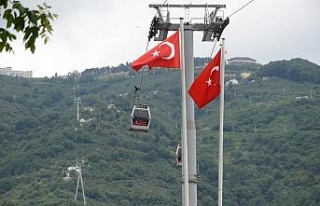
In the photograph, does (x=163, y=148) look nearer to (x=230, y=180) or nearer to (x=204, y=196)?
(x=230, y=180)

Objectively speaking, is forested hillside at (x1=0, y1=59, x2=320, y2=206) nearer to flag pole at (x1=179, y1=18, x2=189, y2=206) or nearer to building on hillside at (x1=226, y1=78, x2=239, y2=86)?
building on hillside at (x1=226, y1=78, x2=239, y2=86)

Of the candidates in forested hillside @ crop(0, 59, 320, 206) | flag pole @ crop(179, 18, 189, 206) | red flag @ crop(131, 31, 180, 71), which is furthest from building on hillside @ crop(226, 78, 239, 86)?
flag pole @ crop(179, 18, 189, 206)

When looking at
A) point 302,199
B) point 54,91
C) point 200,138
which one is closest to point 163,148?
point 200,138

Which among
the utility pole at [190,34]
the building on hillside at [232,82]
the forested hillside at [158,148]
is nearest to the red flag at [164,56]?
the utility pole at [190,34]

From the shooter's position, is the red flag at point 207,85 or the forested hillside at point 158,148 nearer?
the red flag at point 207,85

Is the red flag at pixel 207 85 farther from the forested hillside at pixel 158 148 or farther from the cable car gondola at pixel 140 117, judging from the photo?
the forested hillside at pixel 158 148

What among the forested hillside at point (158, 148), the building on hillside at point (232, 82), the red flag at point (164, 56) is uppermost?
the building on hillside at point (232, 82)
